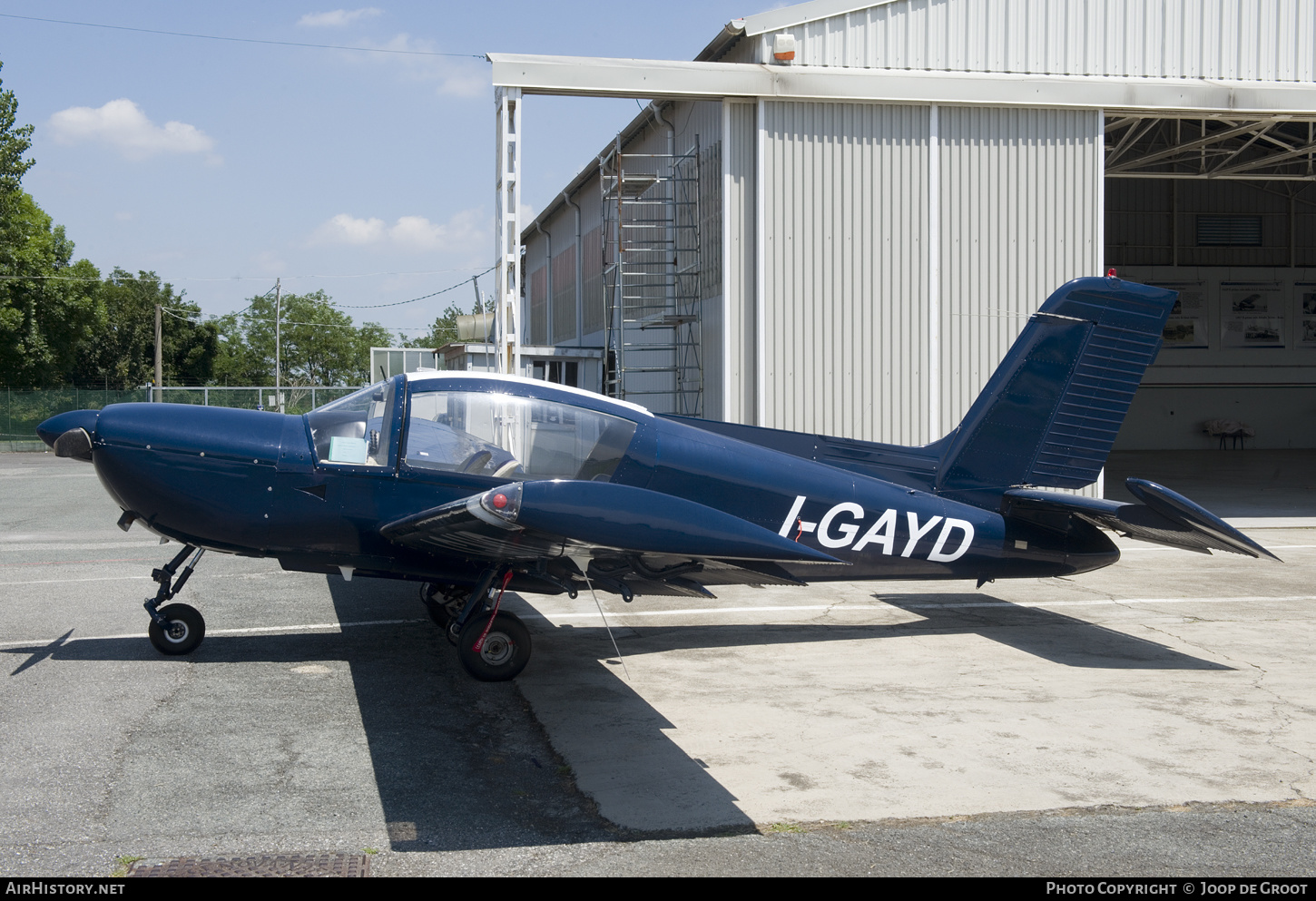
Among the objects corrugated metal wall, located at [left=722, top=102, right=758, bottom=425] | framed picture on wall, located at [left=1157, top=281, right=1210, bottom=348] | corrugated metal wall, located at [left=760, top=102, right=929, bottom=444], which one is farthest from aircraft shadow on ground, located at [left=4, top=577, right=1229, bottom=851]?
framed picture on wall, located at [left=1157, top=281, right=1210, bottom=348]

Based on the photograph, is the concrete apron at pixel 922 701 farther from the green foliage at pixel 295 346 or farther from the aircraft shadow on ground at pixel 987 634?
the green foliage at pixel 295 346

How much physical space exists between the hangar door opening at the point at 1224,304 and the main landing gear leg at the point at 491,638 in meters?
30.1

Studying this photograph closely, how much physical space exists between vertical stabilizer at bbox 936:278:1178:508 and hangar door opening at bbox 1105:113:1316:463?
26.9 m

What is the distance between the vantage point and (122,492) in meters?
6.16

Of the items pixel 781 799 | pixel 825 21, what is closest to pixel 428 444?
pixel 781 799

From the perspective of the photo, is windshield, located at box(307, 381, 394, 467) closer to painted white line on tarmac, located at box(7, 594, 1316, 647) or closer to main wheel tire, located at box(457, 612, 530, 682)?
main wheel tire, located at box(457, 612, 530, 682)

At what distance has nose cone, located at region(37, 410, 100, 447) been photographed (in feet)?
20.2

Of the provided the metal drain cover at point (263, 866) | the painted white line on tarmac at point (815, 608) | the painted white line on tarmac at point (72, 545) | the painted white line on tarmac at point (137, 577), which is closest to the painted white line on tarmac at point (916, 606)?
the painted white line on tarmac at point (815, 608)

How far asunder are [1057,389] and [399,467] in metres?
4.55

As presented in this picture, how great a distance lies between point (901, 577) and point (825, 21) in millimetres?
8422

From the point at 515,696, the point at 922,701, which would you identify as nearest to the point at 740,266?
the point at 922,701

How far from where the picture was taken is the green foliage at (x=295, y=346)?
84000 millimetres

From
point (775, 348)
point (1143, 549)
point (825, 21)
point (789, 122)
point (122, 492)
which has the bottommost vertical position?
point (1143, 549)
